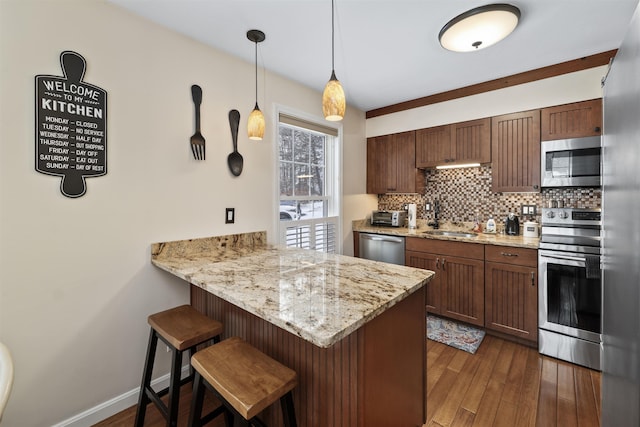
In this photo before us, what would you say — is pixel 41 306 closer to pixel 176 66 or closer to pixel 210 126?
pixel 210 126

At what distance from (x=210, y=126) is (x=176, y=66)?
43cm

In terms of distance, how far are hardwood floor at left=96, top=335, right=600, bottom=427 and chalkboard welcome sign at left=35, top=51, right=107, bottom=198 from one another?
4.76ft

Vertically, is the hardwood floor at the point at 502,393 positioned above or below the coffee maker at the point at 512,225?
below

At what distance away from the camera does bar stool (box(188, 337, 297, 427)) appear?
96cm

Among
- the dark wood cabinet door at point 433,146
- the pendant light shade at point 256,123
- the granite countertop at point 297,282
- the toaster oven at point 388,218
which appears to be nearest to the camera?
the granite countertop at point 297,282

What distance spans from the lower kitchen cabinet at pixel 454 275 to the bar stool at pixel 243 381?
7.07 ft

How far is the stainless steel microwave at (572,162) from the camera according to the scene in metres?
2.26

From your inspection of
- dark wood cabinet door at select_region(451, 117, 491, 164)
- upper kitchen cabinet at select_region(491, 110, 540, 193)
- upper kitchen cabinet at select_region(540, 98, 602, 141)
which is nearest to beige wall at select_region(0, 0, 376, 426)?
dark wood cabinet door at select_region(451, 117, 491, 164)

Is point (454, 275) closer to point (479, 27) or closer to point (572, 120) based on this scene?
point (572, 120)

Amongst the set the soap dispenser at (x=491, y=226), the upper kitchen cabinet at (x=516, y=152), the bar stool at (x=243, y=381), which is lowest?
the bar stool at (x=243, y=381)

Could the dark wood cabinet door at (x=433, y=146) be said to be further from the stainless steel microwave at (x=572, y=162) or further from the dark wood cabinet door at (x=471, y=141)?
the stainless steel microwave at (x=572, y=162)

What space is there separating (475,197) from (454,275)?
3.24 feet

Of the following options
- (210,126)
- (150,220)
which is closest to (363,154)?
(210,126)

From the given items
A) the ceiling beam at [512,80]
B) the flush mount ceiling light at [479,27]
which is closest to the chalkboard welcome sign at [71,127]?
the flush mount ceiling light at [479,27]
